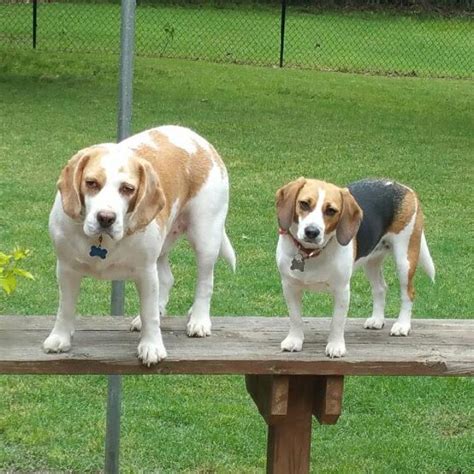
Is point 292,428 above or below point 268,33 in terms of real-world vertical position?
above

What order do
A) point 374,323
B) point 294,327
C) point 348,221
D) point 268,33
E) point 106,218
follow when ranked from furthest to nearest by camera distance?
point 268,33 → point 374,323 → point 294,327 → point 348,221 → point 106,218

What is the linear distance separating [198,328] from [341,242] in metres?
0.79

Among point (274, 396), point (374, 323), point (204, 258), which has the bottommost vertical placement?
point (274, 396)

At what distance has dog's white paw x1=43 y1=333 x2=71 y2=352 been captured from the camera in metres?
4.13

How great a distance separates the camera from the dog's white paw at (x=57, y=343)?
4129 mm

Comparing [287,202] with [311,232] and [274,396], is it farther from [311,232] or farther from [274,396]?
[274,396]

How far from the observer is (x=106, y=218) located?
3500mm

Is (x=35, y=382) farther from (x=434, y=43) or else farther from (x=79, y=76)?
(x=434, y=43)

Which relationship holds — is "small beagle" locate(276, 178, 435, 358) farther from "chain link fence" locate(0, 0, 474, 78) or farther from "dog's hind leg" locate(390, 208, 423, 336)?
"chain link fence" locate(0, 0, 474, 78)

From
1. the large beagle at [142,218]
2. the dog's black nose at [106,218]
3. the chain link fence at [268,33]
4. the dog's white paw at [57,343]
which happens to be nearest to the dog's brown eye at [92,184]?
the large beagle at [142,218]

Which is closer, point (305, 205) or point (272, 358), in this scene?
point (305, 205)

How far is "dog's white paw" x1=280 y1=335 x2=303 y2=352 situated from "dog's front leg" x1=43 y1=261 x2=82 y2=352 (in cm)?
80

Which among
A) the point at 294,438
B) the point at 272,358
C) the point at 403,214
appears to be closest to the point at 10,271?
the point at 272,358

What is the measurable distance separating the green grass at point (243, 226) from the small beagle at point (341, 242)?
1293mm
